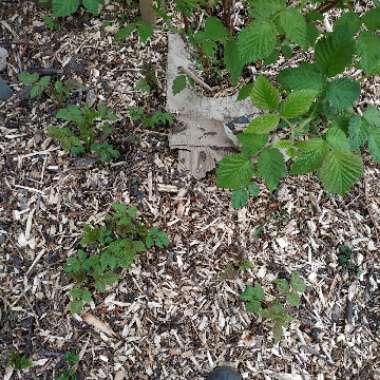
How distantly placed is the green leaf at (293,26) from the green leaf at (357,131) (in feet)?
0.92

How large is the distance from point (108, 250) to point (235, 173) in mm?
953

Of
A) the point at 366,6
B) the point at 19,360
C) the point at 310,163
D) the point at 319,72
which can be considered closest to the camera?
the point at 310,163

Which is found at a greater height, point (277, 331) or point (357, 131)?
point (357, 131)

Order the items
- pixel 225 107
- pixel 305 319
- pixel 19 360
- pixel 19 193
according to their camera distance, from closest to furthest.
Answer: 1. pixel 19 360
2. pixel 305 319
3. pixel 19 193
4. pixel 225 107

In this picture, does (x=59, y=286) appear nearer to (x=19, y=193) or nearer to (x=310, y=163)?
(x=19, y=193)

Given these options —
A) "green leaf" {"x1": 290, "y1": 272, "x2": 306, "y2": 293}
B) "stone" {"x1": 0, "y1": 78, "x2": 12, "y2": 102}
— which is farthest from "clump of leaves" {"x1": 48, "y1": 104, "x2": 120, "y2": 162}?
"green leaf" {"x1": 290, "y1": 272, "x2": 306, "y2": 293}

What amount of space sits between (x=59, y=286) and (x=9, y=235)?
368 mm

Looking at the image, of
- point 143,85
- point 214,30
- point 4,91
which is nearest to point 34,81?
point 4,91

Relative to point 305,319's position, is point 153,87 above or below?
above

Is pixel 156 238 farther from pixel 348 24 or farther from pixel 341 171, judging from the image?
pixel 348 24

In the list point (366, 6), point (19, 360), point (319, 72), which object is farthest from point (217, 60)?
point (19, 360)

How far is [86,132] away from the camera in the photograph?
239cm

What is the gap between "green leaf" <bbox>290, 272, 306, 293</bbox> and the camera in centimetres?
222

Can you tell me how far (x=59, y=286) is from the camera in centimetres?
223
